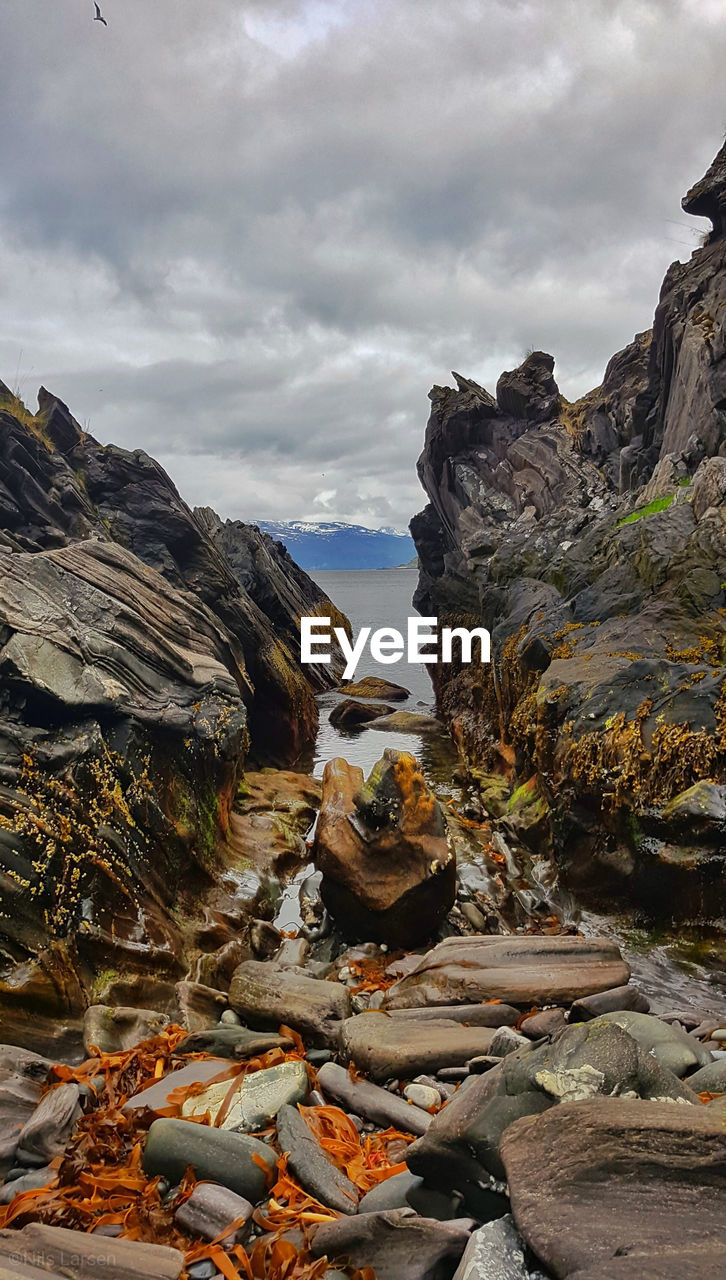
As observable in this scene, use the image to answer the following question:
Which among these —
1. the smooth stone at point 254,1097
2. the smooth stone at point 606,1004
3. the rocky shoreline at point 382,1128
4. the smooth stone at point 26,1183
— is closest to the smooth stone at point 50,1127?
the rocky shoreline at point 382,1128

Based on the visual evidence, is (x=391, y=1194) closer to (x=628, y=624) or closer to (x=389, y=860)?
(x=389, y=860)

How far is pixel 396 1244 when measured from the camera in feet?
10.1

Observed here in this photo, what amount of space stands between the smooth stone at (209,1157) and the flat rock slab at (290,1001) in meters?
2.07

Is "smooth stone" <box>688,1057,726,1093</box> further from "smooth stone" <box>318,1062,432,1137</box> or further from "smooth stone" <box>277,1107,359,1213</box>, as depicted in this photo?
"smooth stone" <box>277,1107,359,1213</box>

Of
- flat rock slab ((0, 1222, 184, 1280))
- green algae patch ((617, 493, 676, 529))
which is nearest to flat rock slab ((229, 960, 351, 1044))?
flat rock slab ((0, 1222, 184, 1280))

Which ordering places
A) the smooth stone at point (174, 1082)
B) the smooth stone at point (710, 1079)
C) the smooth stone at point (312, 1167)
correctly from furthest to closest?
1. the smooth stone at point (174, 1082)
2. the smooth stone at point (710, 1079)
3. the smooth stone at point (312, 1167)

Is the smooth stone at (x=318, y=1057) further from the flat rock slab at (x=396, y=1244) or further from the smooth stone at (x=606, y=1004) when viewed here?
the flat rock slab at (x=396, y=1244)

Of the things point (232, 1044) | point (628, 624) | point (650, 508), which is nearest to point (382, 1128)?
point (232, 1044)

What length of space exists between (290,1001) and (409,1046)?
5.08 feet

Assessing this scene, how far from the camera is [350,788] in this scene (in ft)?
36.0

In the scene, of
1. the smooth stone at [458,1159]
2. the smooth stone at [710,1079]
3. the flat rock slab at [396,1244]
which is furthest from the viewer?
the smooth stone at [710,1079]

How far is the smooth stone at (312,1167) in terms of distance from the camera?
3699mm

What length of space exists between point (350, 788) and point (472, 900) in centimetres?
261

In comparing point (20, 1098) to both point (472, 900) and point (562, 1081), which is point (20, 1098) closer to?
point (562, 1081)
